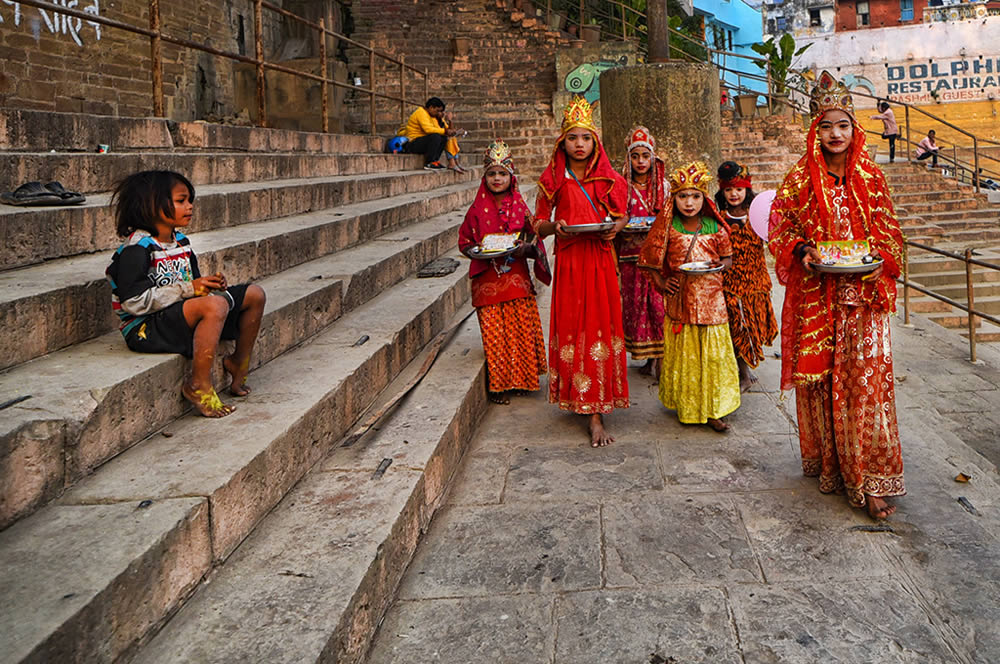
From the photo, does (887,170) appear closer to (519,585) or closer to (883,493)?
(883,493)

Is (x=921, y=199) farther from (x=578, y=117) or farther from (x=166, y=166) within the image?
(x=166, y=166)

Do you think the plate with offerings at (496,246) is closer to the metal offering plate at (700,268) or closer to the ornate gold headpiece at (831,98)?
Result: the metal offering plate at (700,268)

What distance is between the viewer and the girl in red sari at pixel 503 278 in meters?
4.90

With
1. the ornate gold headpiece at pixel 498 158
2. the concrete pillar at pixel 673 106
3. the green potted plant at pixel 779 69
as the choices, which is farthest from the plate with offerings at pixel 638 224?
the green potted plant at pixel 779 69

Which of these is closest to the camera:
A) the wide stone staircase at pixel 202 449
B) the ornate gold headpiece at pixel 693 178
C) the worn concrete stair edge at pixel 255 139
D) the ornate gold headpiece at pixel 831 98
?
the wide stone staircase at pixel 202 449

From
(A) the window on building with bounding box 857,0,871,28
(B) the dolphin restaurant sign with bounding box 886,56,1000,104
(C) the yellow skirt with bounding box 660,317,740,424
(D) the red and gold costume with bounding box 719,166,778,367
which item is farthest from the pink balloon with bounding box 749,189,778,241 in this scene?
(A) the window on building with bounding box 857,0,871,28

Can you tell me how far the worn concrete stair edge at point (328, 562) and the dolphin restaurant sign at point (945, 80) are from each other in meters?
31.8

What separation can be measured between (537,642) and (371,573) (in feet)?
1.84

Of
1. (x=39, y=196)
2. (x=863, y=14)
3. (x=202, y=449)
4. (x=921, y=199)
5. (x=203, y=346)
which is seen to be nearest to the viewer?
(x=202, y=449)

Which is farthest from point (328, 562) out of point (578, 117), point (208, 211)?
point (208, 211)

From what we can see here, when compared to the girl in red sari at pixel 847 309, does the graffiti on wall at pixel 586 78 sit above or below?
above

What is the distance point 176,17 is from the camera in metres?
12.4

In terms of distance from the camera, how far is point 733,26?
30984 millimetres

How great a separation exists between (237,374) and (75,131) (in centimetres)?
272
